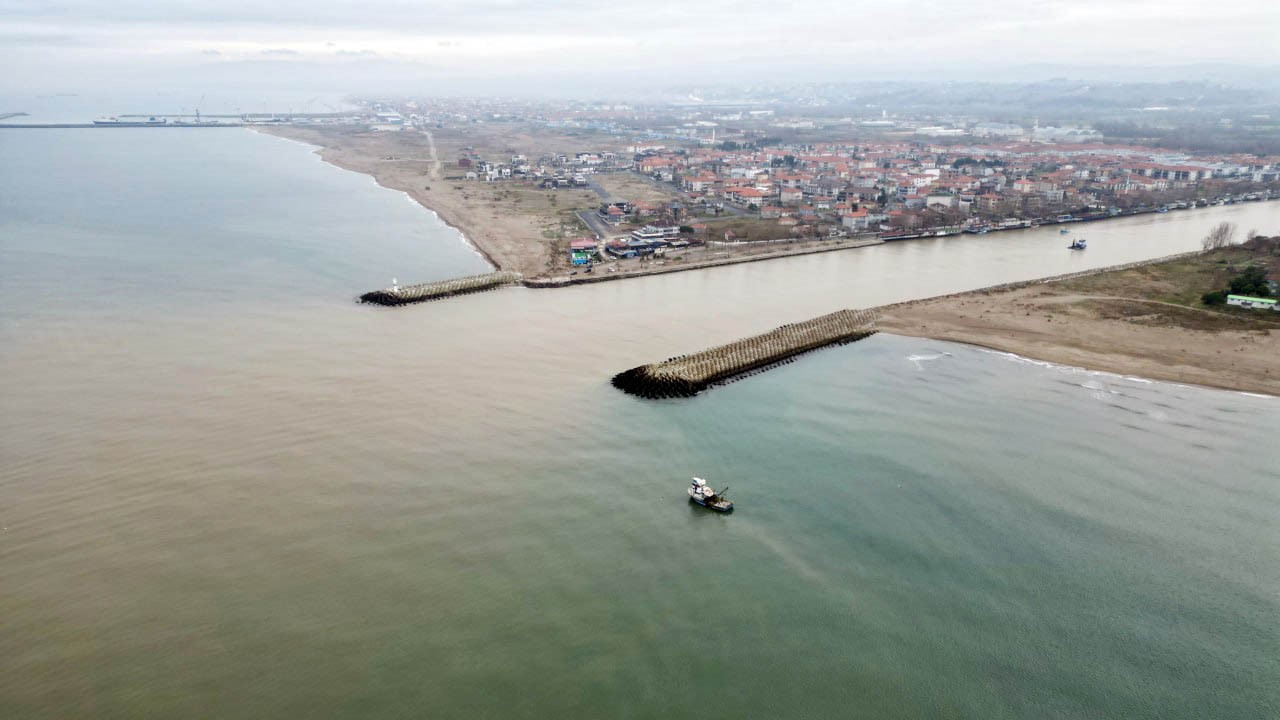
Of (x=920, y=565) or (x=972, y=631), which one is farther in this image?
(x=920, y=565)

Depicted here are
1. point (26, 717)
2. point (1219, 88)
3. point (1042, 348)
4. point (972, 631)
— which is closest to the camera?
point (26, 717)

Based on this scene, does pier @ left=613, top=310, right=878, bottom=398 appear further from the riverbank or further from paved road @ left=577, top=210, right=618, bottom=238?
paved road @ left=577, top=210, right=618, bottom=238

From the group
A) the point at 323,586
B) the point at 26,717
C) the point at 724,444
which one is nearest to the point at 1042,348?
the point at 724,444

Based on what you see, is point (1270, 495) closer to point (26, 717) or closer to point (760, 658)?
point (760, 658)

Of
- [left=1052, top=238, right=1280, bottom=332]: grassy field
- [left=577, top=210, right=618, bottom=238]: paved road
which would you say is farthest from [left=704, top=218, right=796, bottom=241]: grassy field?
[left=1052, top=238, right=1280, bottom=332]: grassy field

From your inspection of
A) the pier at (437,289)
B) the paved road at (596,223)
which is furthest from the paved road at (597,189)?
the pier at (437,289)

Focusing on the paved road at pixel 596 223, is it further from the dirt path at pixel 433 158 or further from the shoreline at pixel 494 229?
the dirt path at pixel 433 158

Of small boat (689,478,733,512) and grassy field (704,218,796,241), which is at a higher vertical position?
grassy field (704,218,796,241)
